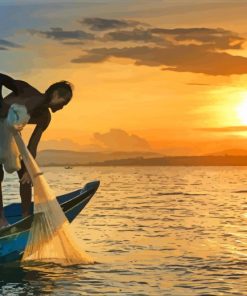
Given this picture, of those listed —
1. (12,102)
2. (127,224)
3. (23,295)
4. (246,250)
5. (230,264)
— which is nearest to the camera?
(23,295)

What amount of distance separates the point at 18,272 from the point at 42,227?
199 centimetres

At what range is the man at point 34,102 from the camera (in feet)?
68.7

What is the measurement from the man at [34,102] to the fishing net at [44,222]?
33.1 inches

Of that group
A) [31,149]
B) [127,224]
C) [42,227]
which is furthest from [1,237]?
[127,224]

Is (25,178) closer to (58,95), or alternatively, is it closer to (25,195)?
(25,195)

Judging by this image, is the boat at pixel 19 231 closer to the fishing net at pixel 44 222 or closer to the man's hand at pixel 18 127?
the fishing net at pixel 44 222

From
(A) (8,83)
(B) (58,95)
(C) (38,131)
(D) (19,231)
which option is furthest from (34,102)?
(D) (19,231)

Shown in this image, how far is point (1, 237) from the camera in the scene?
20984mm

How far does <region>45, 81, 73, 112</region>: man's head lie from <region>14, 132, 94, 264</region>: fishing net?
1.49m

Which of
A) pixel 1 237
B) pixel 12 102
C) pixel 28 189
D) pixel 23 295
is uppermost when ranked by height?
pixel 12 102

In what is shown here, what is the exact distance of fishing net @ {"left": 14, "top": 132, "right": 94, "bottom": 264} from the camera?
2070 centimetres

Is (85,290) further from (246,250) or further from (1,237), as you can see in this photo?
(246,250)

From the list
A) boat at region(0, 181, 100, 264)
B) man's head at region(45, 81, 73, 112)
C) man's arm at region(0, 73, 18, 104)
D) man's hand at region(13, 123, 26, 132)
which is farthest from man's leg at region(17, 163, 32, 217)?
man's arm at region(0, 73, 18, 104)

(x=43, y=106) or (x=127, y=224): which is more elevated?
(x=43, y=106)
